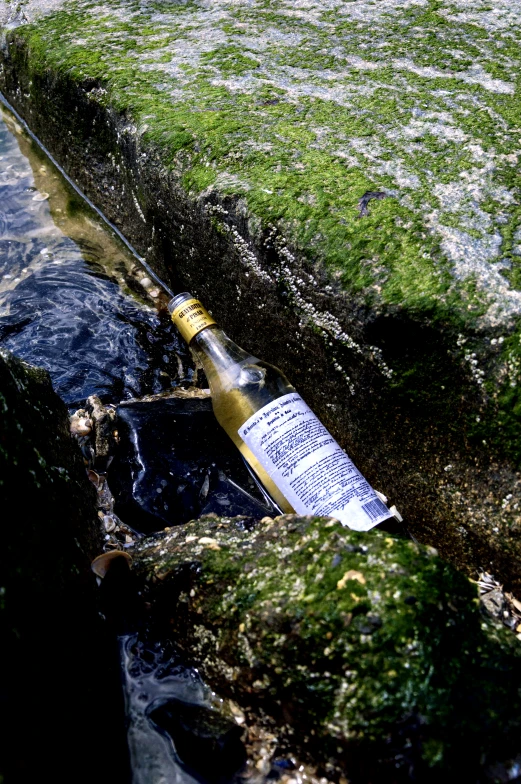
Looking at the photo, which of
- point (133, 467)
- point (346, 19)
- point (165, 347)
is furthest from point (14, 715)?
point (346, 19)

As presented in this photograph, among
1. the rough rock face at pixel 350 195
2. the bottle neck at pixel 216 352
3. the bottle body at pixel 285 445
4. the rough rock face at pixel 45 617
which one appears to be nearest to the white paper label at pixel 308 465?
the bottle body at pixel 285 445

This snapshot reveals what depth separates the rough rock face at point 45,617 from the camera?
1098 millimetres

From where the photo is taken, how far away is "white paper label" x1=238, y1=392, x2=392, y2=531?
1.87 m

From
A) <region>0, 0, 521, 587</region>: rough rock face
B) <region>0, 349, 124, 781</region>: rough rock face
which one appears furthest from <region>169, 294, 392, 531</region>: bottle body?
<region>0, 349, 124, 781</region>: rough rock face

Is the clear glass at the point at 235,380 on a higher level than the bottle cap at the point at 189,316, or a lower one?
lower

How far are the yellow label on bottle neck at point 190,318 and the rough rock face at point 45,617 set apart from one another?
62 centimetres

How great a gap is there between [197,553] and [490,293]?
3.15 feet

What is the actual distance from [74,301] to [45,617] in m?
1.69

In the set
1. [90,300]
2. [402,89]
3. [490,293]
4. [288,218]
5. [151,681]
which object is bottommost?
[151,681]

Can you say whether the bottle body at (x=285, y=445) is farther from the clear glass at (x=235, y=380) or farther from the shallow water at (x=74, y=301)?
the shallow water at (x=74, y=301)

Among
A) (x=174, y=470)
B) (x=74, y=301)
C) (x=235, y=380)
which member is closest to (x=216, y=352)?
(x=235, y=380)

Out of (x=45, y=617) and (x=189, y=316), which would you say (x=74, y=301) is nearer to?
(x=189, y=316)

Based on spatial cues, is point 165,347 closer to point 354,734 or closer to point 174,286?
point 174,286

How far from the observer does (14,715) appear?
1.07m
